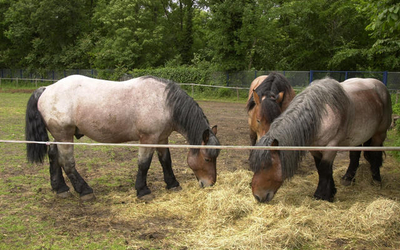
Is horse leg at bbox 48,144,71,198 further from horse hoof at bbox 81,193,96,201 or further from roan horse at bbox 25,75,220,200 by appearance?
horse hoof at bbox 81,193,96,201

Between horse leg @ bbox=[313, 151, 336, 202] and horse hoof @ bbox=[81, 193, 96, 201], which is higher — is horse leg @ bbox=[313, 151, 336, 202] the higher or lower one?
the higher one

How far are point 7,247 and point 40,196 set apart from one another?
1.58 meters

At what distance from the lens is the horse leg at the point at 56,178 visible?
4953 millimetres

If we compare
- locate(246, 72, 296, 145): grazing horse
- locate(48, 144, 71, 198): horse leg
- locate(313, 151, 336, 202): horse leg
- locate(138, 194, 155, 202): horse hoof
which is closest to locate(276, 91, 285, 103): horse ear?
locate(246, 72, 296, 145): grazing horse

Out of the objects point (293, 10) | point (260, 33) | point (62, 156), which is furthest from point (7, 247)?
point (293, 10)

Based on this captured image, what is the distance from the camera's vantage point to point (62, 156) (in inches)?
193

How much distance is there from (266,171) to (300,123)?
817 mm

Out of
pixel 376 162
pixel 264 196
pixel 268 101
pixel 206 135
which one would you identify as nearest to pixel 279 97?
pixel 268 101

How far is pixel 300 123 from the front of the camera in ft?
13.7

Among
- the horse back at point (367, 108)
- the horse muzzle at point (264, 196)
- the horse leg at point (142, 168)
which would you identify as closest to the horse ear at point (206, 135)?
the horse leg at point (142, 168)

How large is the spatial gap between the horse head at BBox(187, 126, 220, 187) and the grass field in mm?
179

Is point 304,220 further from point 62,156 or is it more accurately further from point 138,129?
point 62,156

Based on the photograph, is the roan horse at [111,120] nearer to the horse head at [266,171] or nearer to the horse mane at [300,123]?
the horse head at [266,171]

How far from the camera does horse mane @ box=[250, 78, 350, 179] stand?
13.2ft
